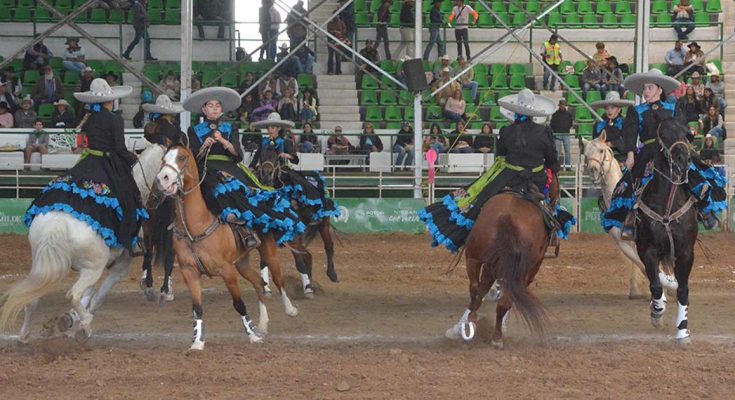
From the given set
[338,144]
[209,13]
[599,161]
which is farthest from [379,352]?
[209,13]

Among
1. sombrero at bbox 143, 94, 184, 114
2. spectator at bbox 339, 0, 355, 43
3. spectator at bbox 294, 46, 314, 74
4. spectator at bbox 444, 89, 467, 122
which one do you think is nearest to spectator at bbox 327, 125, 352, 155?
spectator at bbox 444, 89, 467, 122

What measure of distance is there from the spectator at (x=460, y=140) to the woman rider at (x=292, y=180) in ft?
30.4

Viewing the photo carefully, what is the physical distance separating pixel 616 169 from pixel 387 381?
5.53m

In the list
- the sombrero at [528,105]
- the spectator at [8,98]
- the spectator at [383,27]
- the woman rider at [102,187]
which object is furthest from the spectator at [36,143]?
the sombrero at [528,105]

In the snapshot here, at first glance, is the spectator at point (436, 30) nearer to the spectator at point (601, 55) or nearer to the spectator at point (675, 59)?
the spectator at point (601, 55)

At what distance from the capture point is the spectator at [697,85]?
24.7m

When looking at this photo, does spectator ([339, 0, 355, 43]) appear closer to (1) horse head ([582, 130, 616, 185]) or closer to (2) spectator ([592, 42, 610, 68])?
(2) spectator ([592, 42, 610, 68])

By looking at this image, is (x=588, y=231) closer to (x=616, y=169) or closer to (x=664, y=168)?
(x=616, y=169)

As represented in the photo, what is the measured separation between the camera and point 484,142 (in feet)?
74.6

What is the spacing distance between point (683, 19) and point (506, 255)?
19.7m

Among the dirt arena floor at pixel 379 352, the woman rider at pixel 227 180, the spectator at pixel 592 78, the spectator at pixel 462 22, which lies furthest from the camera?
the spectator at pixel 462 22

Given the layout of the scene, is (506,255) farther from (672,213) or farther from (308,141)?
(308,141)

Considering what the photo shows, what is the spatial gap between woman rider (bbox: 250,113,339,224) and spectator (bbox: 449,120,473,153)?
9.28 metres

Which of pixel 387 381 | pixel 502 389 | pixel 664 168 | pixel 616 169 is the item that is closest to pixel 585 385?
pixel 502 389
